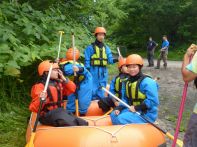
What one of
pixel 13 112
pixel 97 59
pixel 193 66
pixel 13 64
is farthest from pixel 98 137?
pixel 97 59

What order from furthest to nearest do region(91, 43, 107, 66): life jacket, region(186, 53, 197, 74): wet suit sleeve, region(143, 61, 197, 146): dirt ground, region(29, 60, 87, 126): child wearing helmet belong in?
region(143, 61, 197, 146): dirt ground < region(91, 43, 107, 66): life jacket < region(29, 60, 87, 126): child wearing helmet < region(186, 53, 197, 74): wet suit sleeve

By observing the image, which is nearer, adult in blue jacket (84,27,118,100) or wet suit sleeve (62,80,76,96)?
wet suit sleeve (62,80,76,96)

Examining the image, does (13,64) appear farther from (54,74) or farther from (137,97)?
(137,97)

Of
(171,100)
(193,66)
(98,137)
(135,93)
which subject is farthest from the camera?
(171,100)

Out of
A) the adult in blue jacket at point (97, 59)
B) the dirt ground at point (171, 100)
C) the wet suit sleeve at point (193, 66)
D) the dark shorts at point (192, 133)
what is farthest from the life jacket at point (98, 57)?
the wet suit sleeve at point (193, 66)

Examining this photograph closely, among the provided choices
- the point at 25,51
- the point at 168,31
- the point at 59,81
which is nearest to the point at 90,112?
the point at 59,81

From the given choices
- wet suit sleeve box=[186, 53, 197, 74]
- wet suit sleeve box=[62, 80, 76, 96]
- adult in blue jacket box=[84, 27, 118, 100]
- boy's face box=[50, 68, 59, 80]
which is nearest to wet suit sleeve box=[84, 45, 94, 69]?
adult in blue jacket box=[84, 27, 118, 100]

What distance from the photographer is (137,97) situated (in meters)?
5.55

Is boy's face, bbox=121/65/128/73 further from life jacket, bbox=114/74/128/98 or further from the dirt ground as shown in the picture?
the dirt ground

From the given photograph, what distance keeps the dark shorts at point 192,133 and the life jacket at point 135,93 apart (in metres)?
Result: 2.05

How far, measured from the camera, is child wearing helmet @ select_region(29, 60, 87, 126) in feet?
17.2

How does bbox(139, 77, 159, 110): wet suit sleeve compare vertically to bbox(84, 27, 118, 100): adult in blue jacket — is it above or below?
below

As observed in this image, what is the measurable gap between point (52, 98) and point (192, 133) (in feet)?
8.66

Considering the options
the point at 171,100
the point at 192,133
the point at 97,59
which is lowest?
the point at 171,100
